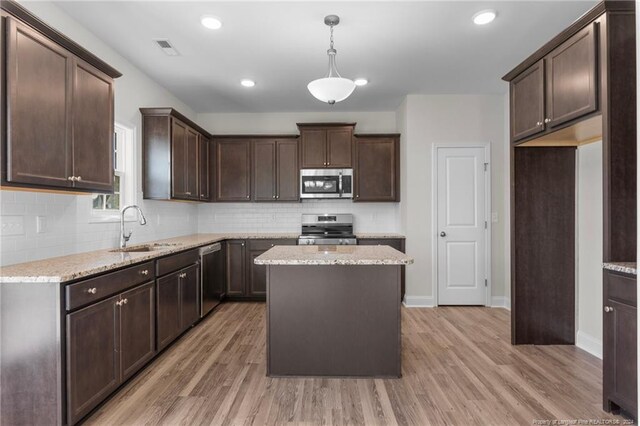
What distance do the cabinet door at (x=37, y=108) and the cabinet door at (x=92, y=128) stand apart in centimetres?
7

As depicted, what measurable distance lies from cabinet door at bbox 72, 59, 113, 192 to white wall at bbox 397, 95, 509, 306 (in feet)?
10.9

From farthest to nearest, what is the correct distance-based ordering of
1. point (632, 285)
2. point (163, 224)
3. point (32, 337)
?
1. point (163, 224)
2. point (632, 285)
3. point (32, 337)

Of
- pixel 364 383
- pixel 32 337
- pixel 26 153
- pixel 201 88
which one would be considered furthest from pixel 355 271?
pixel 201 88

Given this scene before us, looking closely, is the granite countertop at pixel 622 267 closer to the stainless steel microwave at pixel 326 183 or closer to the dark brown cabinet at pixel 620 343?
the dark brown cabinet at pixel 620 343

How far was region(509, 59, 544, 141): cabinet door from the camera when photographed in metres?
2.63

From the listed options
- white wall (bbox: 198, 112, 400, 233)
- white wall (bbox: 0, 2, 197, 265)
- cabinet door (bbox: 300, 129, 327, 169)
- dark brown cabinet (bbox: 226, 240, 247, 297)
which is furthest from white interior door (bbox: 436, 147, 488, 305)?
white wall (bbox: 0, 2, 197, 265)

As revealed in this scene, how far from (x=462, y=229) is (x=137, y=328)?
3.77 meters

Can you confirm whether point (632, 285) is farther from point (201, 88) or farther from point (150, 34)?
point (201, 88)

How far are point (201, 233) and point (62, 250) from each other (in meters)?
2.64

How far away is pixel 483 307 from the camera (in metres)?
4.29

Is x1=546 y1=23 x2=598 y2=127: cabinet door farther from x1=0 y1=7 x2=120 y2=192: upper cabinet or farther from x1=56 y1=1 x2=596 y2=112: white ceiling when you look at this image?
x1=0 y1=7 x2=120 y2=192: upper cabinet

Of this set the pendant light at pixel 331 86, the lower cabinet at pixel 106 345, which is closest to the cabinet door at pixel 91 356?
the lower cabinet at pixel 106 345

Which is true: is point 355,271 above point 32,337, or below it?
above

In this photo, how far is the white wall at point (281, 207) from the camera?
→ 5098 millimetres
